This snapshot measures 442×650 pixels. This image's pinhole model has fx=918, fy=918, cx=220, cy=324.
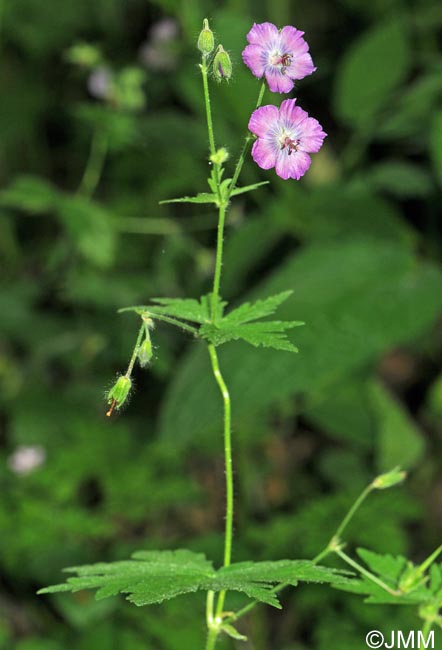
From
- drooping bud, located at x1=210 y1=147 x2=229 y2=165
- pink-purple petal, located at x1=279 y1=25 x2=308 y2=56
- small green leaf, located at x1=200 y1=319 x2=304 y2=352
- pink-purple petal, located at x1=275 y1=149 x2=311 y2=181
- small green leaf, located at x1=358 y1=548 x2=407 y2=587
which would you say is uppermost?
pink-purple petal, located at x1=279 y1=25 x2=308 y2=56

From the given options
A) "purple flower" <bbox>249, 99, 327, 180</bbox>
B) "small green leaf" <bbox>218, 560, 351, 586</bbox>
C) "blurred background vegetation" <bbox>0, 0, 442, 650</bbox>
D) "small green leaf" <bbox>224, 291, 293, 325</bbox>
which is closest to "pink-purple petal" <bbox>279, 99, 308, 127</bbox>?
"purple flower" <bbox>249, 99, 327, 180</bbox>

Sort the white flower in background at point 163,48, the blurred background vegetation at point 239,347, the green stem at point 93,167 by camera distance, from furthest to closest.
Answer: the green stem at point 93,167 → the white flower in background at point 163,48 → the blurred background vegetation at point 239,347

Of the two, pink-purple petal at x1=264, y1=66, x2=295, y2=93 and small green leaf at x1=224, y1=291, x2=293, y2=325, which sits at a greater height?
pink-purple petal at x1=264, y1=66, x2=295, y2=93

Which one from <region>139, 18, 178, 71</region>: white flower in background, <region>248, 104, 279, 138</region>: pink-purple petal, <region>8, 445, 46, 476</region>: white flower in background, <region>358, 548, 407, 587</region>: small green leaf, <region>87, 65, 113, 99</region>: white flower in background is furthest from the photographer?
<region>139, 18, 178, 71</region>: white flower in background

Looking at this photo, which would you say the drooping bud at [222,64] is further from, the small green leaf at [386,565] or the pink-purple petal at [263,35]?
the small green leaf at [386,565]

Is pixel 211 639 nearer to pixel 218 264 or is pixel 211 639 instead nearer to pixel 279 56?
pixel 218 264

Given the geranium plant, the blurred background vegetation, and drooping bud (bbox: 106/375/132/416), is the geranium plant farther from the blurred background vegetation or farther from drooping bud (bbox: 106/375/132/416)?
the blurred background vegetation

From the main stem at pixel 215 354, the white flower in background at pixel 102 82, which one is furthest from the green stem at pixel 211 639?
the white flower in background at pixel 102 82

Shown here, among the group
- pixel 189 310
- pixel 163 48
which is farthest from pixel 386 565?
pixel 163 48
